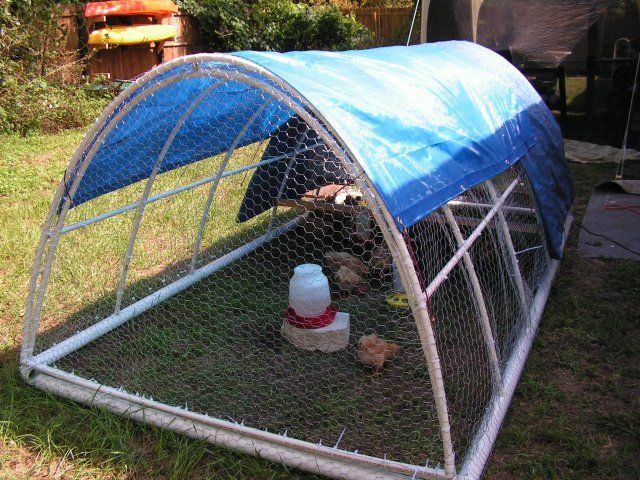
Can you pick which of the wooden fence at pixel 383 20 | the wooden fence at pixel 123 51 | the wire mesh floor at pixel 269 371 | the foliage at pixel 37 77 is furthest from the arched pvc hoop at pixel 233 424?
the wooden fence at pixel 383 20

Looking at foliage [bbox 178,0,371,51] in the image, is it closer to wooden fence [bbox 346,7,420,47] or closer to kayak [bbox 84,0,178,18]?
wooden fence [bbox 346,7,420,47]

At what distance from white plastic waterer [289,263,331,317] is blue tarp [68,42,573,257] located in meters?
0.94

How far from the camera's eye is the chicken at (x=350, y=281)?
13.4 feet

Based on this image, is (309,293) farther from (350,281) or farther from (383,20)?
(383,20)

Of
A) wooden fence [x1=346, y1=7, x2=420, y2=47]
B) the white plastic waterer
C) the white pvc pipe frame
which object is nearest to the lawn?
the white pvc pipe frame

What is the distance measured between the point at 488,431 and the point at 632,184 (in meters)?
4.33

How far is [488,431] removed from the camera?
2.61 m

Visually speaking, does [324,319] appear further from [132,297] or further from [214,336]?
[132,297]

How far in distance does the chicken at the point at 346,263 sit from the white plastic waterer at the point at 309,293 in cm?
75


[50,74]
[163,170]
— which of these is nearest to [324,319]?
[163,170]

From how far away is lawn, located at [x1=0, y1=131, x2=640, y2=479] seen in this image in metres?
2.58

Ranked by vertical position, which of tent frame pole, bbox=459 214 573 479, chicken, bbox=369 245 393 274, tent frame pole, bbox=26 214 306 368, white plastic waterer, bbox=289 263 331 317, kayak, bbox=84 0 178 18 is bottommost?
tent frame pole, bbox=459 214 573 479

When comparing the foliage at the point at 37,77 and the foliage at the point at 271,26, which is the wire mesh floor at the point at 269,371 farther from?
the foliage at the point at 271,26

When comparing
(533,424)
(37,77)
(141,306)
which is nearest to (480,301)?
(533,424)
